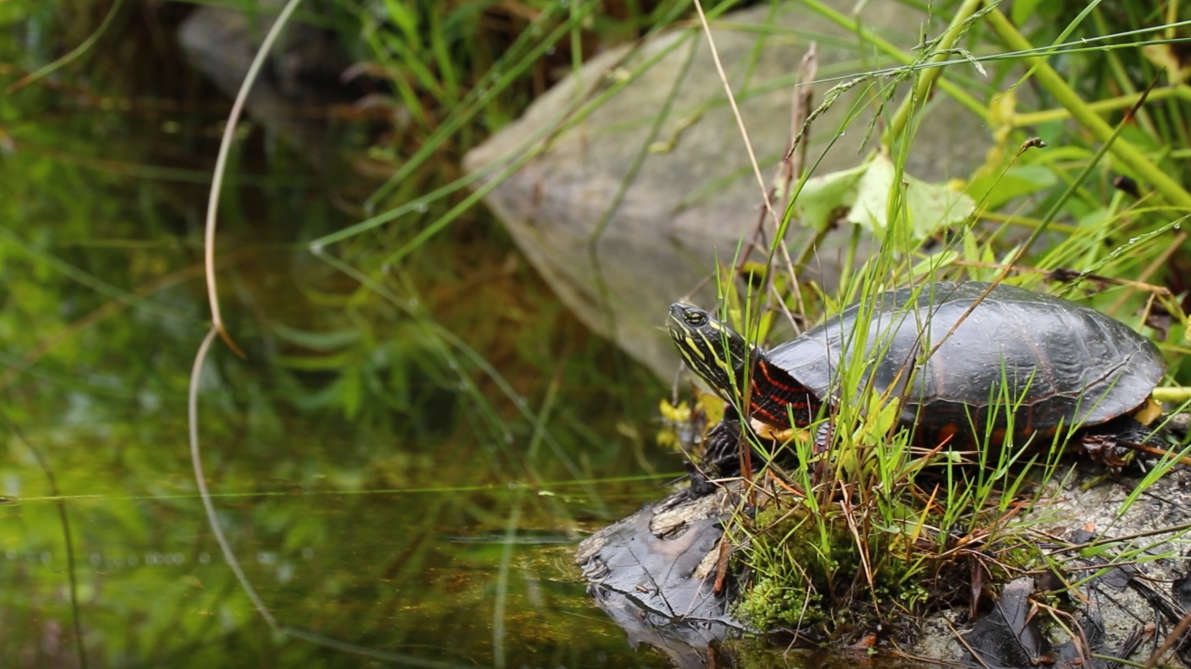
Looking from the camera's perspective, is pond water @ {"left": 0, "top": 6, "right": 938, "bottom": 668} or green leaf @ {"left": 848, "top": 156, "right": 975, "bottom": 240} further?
green leaf @ {"left": 848, "top": 156, "right": 975, "bottom": 240}

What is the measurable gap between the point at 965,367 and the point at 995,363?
37 mm

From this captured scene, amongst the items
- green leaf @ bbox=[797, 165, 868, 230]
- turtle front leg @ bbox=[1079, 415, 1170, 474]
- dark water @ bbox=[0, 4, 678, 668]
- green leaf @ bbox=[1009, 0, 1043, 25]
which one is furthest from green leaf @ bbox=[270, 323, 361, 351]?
turtle front leg @ bbox=[1079, 415, 1170, 474]

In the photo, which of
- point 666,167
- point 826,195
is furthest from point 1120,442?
point 666,167

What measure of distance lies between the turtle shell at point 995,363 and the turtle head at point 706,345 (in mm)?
62

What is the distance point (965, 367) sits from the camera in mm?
1323

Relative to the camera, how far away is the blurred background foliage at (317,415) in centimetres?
120

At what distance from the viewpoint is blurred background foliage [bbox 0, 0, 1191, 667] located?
47.2 inches

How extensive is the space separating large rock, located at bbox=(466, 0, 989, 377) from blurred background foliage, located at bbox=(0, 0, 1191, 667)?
0.19m

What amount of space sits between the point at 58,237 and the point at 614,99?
7.19 feet

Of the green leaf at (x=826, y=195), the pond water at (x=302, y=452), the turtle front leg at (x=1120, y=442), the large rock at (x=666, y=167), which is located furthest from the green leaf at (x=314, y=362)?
the turtle front leg at (x=1120, y=442)

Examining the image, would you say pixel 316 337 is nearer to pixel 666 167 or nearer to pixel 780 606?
pixel 780 606

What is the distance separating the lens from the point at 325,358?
243cm

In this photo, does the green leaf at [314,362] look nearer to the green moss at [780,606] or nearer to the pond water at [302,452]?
the pond water at [302,452]

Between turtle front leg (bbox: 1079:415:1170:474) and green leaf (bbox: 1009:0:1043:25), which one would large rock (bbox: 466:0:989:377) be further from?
turtle front leg (bbox: 1079:415:1170:474)
